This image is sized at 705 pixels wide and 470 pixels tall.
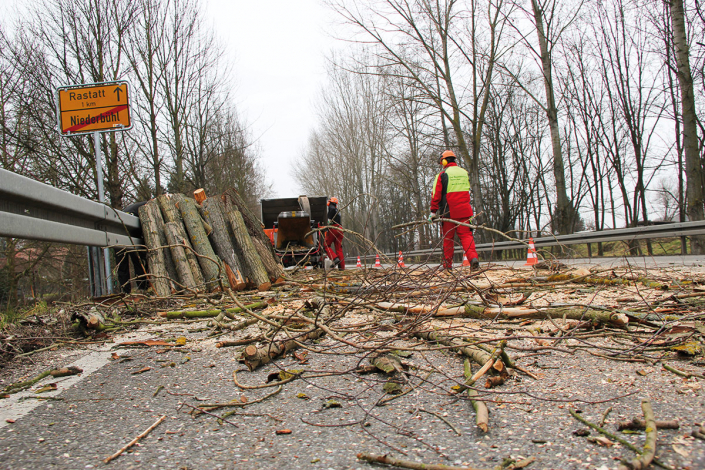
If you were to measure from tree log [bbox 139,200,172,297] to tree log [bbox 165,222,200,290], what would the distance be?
5.0 inches

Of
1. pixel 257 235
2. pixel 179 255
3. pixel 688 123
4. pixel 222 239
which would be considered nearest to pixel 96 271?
pixel 179 255

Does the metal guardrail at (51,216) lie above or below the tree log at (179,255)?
above

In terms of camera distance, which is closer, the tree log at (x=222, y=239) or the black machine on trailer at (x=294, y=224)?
the tree log at (x=222, y=239)

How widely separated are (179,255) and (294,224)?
825 cm

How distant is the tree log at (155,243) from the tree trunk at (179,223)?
122mm

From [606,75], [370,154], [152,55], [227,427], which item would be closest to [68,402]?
[227,427]

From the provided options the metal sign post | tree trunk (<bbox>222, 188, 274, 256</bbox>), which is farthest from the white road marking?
the metal sign post

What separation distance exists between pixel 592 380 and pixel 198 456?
164cm

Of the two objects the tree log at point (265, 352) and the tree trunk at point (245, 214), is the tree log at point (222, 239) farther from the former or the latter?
the tree log at point (265, 352)

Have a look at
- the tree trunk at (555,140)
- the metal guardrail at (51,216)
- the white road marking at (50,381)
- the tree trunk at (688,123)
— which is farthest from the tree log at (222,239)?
the tree trunk at (555,140)

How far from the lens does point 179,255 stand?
5867 millimetres

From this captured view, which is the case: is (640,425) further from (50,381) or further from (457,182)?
(457,182)

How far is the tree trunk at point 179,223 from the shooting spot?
5.94m

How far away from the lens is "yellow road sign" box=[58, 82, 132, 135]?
6648 mm
